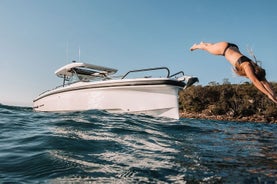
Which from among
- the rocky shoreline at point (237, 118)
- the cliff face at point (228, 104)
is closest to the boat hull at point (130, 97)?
the rocky shoreline at point (237, 118)

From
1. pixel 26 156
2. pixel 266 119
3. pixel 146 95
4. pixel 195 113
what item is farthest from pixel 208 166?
pixel 195 113

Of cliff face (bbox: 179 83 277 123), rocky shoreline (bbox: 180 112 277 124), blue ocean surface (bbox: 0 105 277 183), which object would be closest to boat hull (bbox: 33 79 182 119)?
blue ocean surface (bbox: 0 105 277 183)

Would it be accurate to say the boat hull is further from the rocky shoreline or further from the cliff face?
the cliff face

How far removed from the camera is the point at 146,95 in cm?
1098

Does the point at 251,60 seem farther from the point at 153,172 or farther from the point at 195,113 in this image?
the point at 195,113

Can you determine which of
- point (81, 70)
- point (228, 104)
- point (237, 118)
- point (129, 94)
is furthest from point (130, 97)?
point (228, 104)

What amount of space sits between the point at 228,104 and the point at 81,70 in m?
38.7

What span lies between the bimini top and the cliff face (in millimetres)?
31054

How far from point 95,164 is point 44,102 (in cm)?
1392

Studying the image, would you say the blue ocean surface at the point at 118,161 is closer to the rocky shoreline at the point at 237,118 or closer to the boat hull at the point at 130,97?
the boat hull at the point at 130,97

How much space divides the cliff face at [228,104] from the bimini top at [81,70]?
31.1 meters

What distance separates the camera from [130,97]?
443 inches

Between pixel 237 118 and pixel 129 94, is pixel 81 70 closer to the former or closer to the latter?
pixel 129 94

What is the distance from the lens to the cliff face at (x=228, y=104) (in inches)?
1700
